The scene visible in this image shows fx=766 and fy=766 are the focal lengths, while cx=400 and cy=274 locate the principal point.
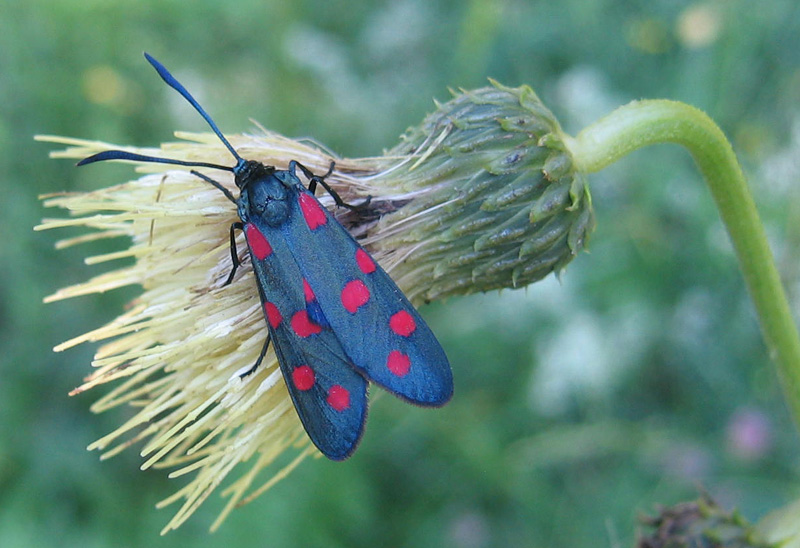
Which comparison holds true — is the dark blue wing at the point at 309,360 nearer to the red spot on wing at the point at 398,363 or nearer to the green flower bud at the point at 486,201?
the red spot on wing at the point at 398,363

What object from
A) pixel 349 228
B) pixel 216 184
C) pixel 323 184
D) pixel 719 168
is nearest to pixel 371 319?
pixel 349 228

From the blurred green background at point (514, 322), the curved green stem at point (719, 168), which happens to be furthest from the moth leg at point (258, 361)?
the blurred green background at point (514, 322)

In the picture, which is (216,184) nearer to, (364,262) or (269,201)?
(269,201)

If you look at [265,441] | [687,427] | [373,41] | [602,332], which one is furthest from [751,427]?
[373,41]

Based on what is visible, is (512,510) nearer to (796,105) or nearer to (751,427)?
(751,427)

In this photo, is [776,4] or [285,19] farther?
[285,19]
